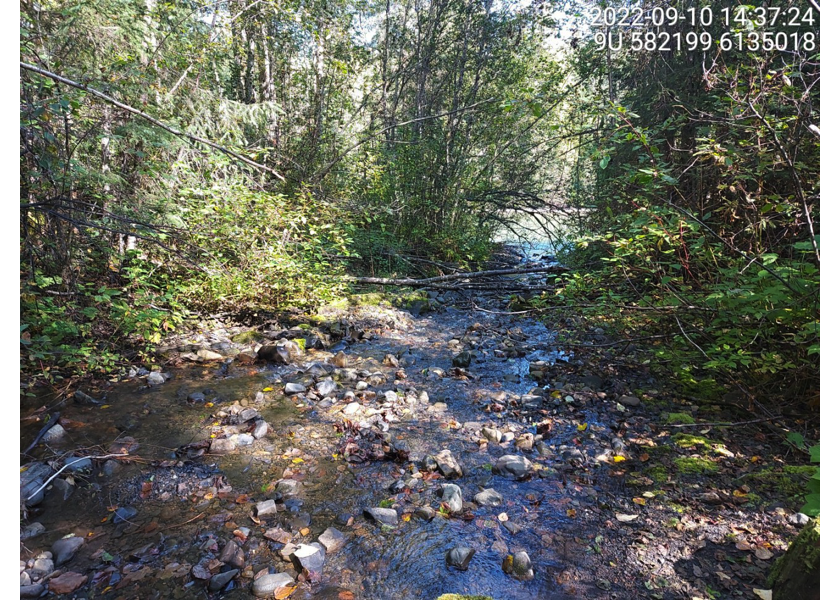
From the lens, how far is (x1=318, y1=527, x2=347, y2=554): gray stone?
251 centimetres

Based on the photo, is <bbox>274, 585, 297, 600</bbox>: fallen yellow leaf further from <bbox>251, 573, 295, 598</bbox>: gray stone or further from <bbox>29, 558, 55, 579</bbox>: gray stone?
<bbox>29, 558, 55, 579</bbox>: gray stone

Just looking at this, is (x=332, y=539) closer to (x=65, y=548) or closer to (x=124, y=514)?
(x=124, y=514)

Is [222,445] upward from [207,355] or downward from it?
downward

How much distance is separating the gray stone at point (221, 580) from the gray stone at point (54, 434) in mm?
2363

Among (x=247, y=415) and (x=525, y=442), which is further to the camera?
(x=247, y=415)

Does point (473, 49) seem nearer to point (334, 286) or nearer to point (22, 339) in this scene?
point (334, 286)

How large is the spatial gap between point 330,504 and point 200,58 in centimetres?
711

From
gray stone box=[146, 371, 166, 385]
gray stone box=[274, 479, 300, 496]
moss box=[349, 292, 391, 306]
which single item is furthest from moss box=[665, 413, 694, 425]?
moss box=[349, 292, 391, 306]

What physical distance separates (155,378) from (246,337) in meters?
1.59

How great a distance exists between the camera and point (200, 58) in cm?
663

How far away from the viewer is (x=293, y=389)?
15.5 feet

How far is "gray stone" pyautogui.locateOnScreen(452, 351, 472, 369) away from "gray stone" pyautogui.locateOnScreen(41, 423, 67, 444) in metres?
4.19

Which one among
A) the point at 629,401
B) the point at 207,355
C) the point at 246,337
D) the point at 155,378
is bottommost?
the point at 629,401

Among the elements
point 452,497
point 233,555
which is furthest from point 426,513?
point 233,555
